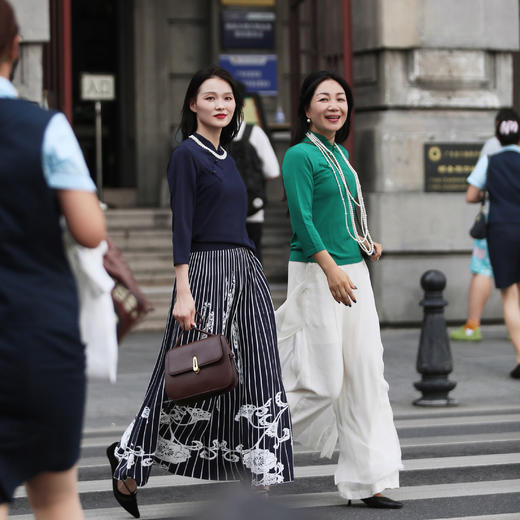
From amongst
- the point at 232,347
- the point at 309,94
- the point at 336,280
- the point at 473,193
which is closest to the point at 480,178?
the point at 473,193

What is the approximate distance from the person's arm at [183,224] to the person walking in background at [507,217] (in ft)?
14.9

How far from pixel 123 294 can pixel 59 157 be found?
1.40 m

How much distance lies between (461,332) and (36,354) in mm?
8639

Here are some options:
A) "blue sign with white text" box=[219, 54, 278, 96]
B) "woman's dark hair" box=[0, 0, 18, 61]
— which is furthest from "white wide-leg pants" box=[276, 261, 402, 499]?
"blue sign with white text" box=[219, 54, 278, 96]

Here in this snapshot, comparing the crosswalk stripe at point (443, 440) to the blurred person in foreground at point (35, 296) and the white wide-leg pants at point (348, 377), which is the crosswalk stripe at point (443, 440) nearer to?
the white wide-leg pants at point (348, 377)

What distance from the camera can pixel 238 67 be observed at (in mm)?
16125

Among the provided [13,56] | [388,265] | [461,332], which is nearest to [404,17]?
[388,265]

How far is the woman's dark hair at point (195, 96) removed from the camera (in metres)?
5.12

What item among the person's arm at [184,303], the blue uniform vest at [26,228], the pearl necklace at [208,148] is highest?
the pearl necklace at [208,148]

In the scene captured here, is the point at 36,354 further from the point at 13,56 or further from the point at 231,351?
the point at 231,351

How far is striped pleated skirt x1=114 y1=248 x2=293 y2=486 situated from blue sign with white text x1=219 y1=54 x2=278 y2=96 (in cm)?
1122

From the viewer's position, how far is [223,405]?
5.09 m

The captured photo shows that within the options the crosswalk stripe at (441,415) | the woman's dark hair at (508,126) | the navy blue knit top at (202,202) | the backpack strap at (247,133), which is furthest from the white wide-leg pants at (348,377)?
the backpack strap at (247,133)

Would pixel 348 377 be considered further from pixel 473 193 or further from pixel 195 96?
pixel 473 193
